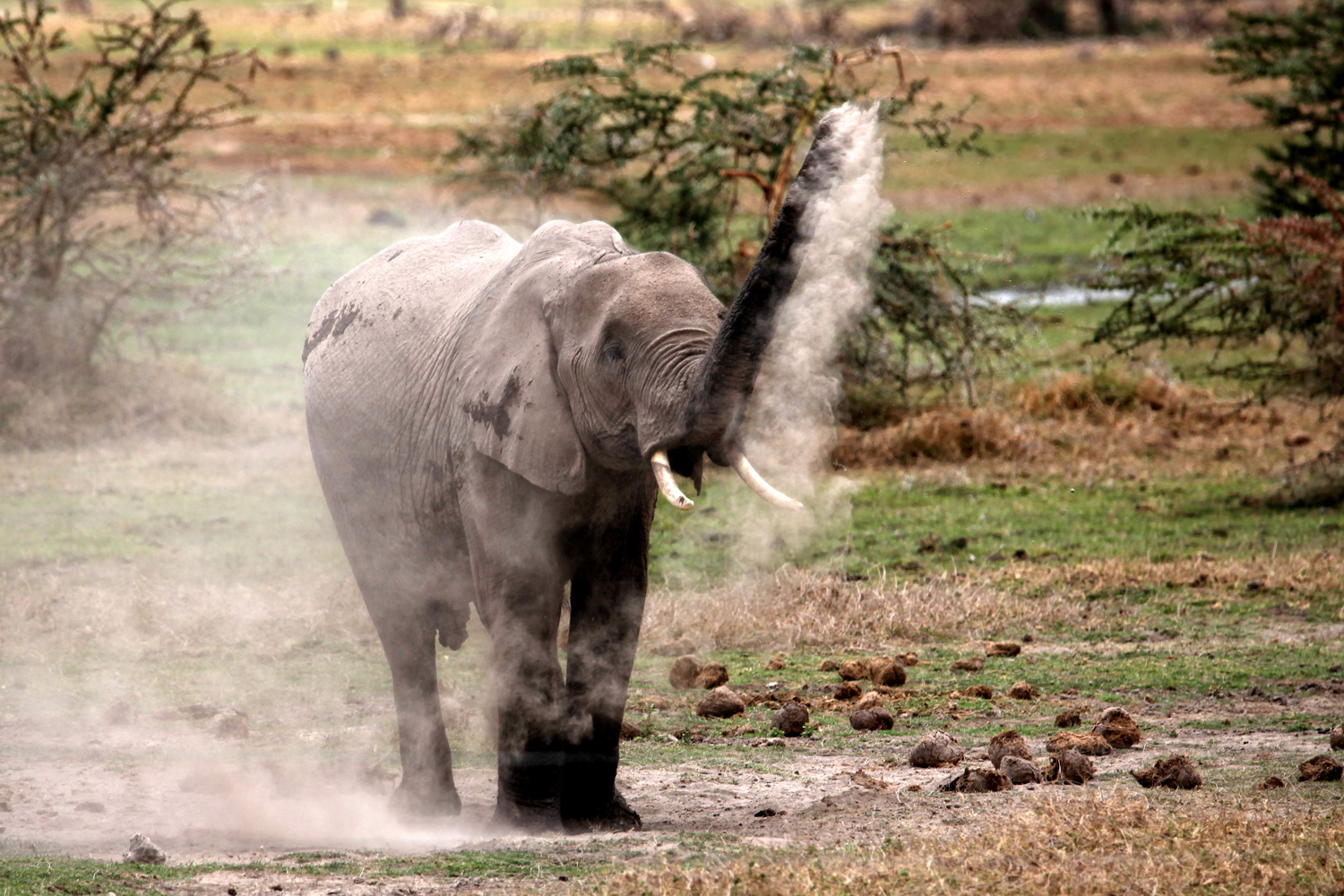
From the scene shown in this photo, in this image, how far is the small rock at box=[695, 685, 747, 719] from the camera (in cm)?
723

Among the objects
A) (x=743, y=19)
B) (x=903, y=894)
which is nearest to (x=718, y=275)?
(x=903, y=894)

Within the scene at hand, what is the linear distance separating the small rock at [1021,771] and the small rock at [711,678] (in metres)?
2.02

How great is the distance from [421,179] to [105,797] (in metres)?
22.1

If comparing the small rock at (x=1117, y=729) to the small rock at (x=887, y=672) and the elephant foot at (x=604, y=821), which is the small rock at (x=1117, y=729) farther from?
the elephant foot at (x=604, y=821)

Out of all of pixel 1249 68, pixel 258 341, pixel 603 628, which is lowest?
pixel 258 341

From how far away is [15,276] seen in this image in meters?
13.8

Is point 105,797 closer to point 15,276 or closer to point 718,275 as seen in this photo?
point 718,275

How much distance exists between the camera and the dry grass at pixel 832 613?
8.47 metres

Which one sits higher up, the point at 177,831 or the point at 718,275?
the point at 718,275

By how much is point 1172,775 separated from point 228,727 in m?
3.79

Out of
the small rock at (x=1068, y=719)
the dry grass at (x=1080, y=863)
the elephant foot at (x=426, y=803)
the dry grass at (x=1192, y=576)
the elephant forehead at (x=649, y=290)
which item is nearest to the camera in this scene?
the dry grass at (x=1080, y=863)

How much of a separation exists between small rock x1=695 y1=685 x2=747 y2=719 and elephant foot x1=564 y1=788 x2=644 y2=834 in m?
1.52

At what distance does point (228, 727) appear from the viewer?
23.4ft

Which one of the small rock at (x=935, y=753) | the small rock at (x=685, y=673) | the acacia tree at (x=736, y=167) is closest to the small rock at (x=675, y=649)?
the small rock at (x=685, y=673)
